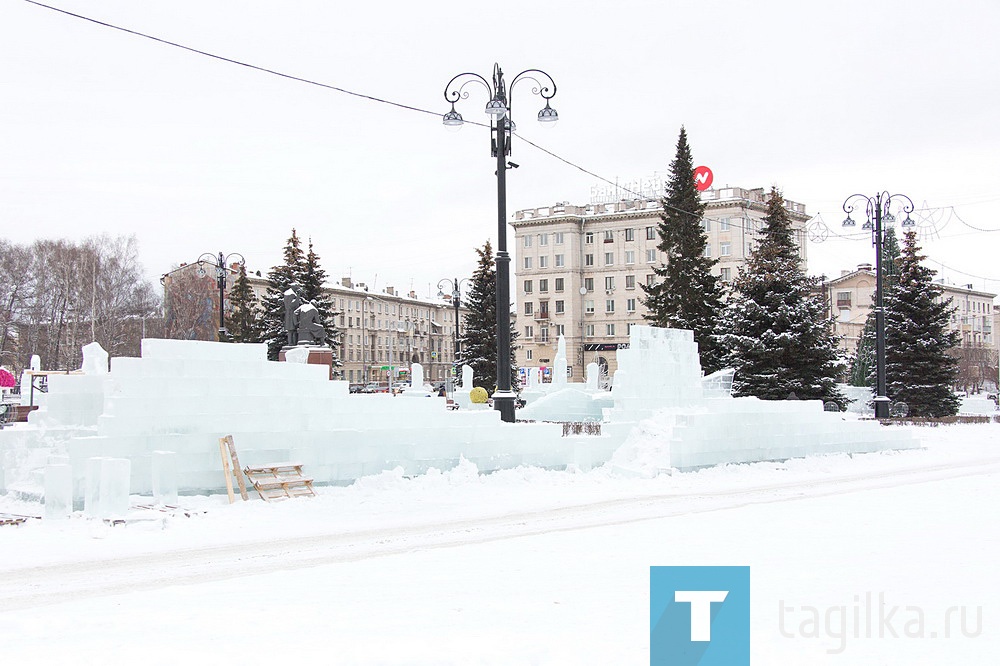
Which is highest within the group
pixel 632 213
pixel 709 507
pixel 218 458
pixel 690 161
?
pixel 632 213

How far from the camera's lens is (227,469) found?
12.3 metres

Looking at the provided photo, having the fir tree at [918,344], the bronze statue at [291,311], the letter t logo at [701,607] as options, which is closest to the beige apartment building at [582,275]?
the fir tree at [918,344]

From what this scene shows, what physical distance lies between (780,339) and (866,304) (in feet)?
257

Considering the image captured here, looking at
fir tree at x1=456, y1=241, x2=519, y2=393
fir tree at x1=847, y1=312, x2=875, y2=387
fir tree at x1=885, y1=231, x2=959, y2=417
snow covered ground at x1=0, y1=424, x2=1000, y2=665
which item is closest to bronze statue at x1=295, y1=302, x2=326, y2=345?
snow covered ground at x1=0, y1=424, x2=1000, y2=665

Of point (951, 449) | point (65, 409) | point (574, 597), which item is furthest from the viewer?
point (951, 449)

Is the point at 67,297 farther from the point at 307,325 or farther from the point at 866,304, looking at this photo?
the point at 866,304

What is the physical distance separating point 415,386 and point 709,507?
93.7 feet

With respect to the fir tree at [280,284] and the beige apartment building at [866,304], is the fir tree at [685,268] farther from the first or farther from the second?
the beige apartment building at [866,304]

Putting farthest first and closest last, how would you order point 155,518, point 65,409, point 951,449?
1. point 951,449
2. point 65,409
3. point 155,518

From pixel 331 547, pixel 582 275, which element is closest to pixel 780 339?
pixel 331 547

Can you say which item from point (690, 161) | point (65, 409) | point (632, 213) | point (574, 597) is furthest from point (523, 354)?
point (574, 597)

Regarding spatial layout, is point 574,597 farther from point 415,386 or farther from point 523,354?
point 523,354

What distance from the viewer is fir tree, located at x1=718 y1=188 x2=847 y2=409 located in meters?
32.3

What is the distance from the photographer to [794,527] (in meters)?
10.5
